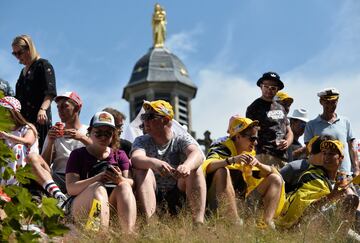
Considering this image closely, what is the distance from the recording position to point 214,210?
27.8 ft

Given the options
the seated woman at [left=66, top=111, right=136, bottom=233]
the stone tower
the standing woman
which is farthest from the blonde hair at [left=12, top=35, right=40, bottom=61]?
the stone tower

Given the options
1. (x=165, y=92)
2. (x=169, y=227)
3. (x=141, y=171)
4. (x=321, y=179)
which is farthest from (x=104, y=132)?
(x=165, y=92)

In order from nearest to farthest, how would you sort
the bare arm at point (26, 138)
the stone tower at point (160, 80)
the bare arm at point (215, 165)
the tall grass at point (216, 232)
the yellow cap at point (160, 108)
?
the tall grass at point (216, 232)
the bare arm at point (215, 165)
the yellow cap at point (160, 108)
the bare arm at point (26, 138)
the stone tower at point (160, 80)

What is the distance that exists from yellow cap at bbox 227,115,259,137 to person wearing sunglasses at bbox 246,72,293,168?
166 centimetres

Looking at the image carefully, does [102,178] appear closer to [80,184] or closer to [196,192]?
[80,184]

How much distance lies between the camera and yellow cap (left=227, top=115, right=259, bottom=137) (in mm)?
8836

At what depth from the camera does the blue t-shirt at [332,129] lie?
10577 mm

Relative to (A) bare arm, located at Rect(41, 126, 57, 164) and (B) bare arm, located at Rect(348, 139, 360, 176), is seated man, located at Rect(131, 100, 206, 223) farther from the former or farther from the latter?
(B) bare arm, located at Rect(348, 139, 360, 176)

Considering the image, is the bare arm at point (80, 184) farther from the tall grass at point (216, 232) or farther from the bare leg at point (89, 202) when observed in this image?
the tall grass at point (216, 232)

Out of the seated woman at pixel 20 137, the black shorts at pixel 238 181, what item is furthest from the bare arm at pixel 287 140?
the seated woman at pixel 20 137

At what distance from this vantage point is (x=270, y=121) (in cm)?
1069

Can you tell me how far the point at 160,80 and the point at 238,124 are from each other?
60583 millimetres

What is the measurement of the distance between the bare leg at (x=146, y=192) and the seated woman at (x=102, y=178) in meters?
0.10

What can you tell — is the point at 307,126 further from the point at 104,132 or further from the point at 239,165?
the point at 104,132
